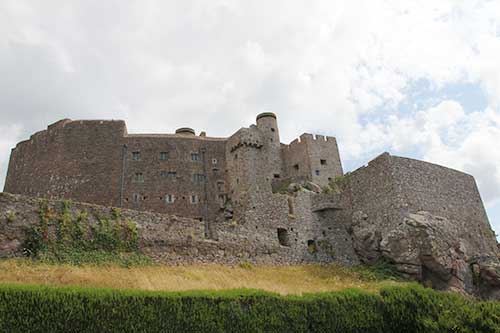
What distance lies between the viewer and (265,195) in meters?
30.9

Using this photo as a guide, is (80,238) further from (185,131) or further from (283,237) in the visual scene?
(185,131)

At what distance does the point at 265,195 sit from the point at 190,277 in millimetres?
12041

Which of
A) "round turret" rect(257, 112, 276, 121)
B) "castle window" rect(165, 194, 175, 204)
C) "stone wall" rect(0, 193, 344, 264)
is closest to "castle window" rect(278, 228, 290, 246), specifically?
"stone wall" rect(0, 193, 344, 264)

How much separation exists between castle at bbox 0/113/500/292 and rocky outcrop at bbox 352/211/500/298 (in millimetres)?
72

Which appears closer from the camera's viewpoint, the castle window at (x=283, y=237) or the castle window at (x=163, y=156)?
the castle window at (x=283, y=237)

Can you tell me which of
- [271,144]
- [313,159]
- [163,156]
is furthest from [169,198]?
[313,159]

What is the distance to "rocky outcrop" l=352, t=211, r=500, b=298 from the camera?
25.8m

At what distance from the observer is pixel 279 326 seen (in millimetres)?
14492

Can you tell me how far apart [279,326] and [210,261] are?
10188 mm

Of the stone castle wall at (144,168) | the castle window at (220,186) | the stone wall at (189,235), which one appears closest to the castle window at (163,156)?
the stone castle wall at (144,168)

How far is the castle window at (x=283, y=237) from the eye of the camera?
29594 mm

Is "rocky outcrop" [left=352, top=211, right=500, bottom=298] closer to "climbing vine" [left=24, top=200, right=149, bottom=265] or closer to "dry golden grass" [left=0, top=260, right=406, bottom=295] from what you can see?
"dry golden grass" [left=0, top=260, right=406, bottom=295]

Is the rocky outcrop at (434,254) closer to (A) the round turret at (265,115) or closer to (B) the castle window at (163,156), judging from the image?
(A) the round turret at (265,115)

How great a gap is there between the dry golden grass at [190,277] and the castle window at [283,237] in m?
2.22
